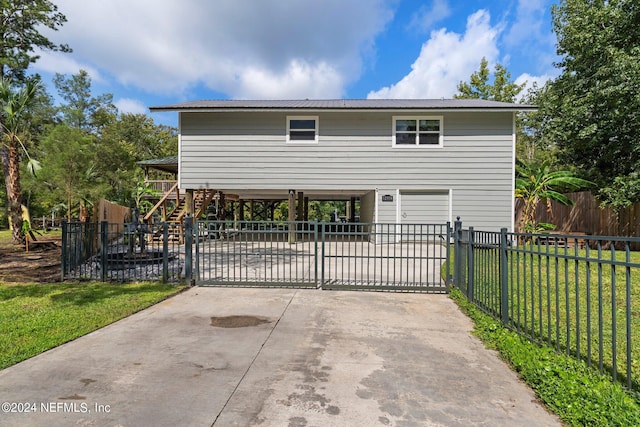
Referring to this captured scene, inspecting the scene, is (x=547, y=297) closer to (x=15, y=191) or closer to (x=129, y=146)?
(x=15, y=191)

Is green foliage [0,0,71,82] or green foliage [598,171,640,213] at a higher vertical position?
green foliage [0,0,71,82]

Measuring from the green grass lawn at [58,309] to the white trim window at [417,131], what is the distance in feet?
33.2

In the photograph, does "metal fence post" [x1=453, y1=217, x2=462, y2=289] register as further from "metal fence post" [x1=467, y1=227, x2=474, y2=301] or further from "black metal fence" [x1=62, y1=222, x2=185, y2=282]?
"black metal fence" [x1=62, y1=222, x2=185, y2=282]

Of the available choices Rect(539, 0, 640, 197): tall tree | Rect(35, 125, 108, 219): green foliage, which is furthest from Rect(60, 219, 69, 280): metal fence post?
Rect(539, 0, 640, 197): tall tree

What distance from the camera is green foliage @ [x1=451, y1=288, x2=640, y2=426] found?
2436 mm

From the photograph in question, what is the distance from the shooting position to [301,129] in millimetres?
14031

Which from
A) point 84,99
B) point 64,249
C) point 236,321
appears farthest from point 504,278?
point 84,99

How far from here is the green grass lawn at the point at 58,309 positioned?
4070 millimetres

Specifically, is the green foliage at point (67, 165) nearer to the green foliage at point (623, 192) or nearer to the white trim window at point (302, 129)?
the white trim window at point (302, 129)

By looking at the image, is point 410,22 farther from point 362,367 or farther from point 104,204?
point 362,367

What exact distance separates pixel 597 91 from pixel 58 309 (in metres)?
17.0

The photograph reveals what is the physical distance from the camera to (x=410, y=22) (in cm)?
1489

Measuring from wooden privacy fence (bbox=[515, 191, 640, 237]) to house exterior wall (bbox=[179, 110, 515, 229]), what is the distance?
3.53m

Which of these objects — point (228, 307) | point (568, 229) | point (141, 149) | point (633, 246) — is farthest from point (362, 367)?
point (141, 149)
